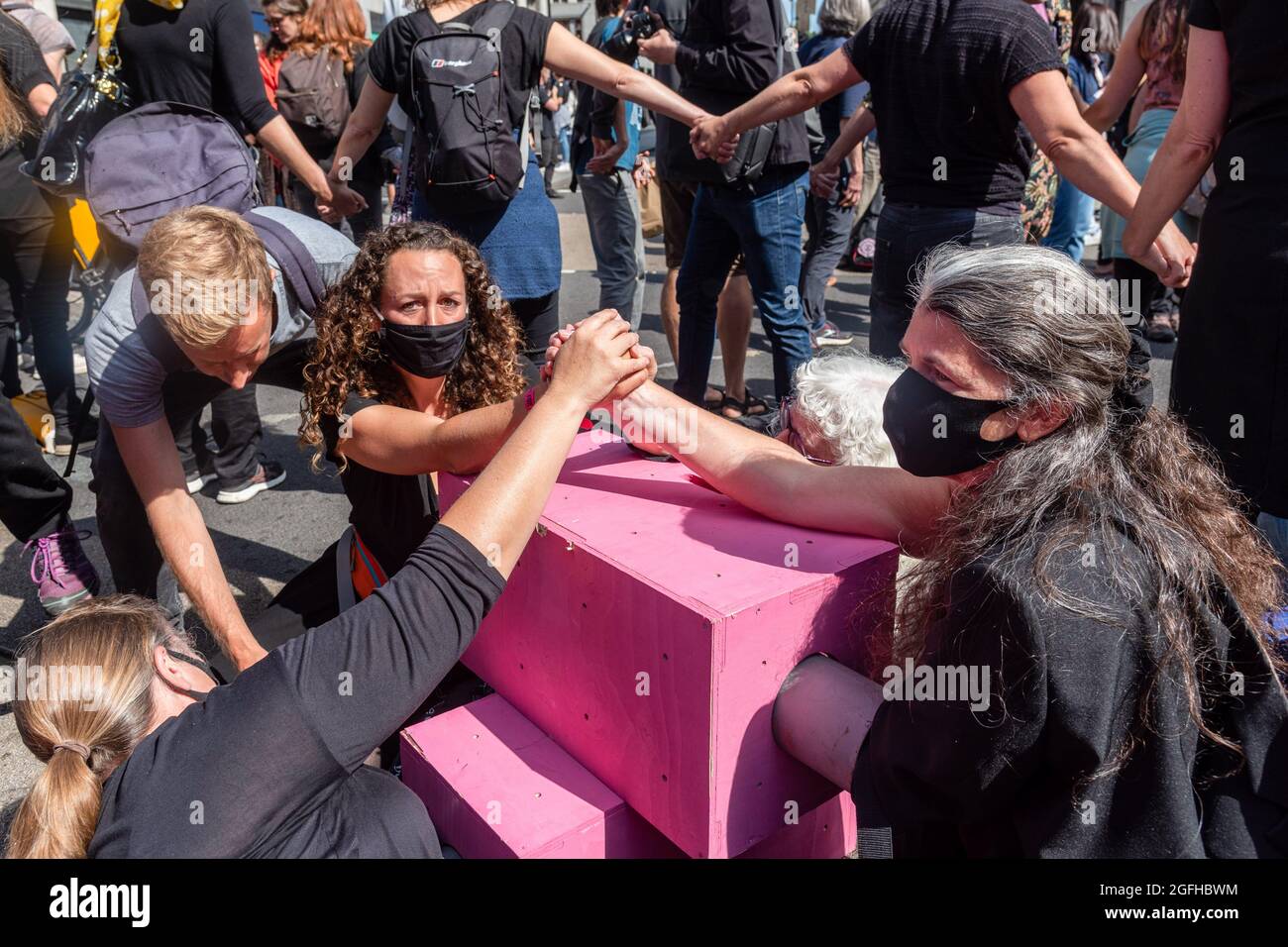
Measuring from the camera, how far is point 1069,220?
18.7ft

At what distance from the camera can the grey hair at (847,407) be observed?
2.02 meters

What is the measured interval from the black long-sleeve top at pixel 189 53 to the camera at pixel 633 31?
4.64 ft

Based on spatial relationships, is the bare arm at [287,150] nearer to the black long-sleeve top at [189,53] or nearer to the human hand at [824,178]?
the black long-sleeve top at [189,53]

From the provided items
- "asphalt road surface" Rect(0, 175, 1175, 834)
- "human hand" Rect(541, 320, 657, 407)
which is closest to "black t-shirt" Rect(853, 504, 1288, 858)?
"human hand" Rect(541, 320, 657, 407)

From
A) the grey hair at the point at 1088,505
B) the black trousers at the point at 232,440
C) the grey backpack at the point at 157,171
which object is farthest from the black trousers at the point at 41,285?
the grey hair at the point at 1088,505

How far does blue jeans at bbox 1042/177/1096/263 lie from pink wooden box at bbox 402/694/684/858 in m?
4.82

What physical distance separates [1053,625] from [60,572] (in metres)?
2.75

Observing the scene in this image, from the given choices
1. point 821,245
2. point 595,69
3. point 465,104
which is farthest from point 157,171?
point 821,245

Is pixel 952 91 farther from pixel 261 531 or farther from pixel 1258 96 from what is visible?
pixel 261 531

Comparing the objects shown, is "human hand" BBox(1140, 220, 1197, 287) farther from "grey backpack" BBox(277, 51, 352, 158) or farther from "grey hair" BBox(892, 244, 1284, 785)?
"grey backpack" BBox(277, 51, 352, 158)

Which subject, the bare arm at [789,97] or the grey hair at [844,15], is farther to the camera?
the grey hair at [844,15]

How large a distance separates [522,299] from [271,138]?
1.13 metres

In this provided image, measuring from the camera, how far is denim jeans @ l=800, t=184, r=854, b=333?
16.7 feet
